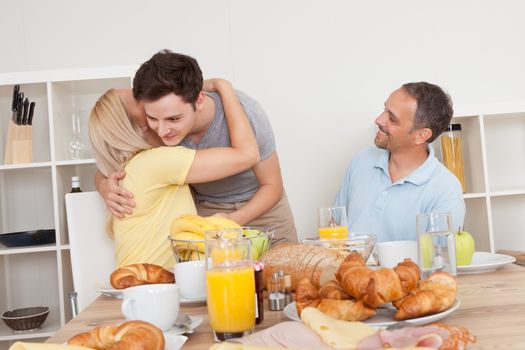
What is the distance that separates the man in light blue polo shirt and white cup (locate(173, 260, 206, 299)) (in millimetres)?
1106

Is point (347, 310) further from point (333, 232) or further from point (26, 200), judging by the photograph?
point (26, 200)

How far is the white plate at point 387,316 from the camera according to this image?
3.31ft

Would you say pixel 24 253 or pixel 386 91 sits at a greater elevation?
pixel 386 91

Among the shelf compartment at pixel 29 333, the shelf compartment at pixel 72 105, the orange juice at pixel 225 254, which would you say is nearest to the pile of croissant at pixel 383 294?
the orange juice at pixel 225 254

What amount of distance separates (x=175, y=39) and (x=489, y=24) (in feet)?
5.08

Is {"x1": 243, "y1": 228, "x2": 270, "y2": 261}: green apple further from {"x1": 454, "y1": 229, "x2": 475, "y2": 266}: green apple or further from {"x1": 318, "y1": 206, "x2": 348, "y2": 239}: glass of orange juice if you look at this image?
{"x1": 454, "y1": 229, "x2": 475, "y2": 266}: green apple

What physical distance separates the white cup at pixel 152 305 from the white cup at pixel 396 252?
22.5 inches

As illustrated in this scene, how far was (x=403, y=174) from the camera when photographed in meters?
2.47

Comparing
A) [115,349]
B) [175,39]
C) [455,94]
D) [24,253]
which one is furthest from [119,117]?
[455,94]

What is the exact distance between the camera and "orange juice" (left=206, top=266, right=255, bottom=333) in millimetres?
1037

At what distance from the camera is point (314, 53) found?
11.0ft

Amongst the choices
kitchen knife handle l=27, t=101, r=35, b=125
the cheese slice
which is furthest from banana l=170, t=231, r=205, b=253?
kitchen knife handle l=27, t=101, r=35, b=125

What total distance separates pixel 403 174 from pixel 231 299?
1.55 meters

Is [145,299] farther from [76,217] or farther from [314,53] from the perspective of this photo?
[314,53]
